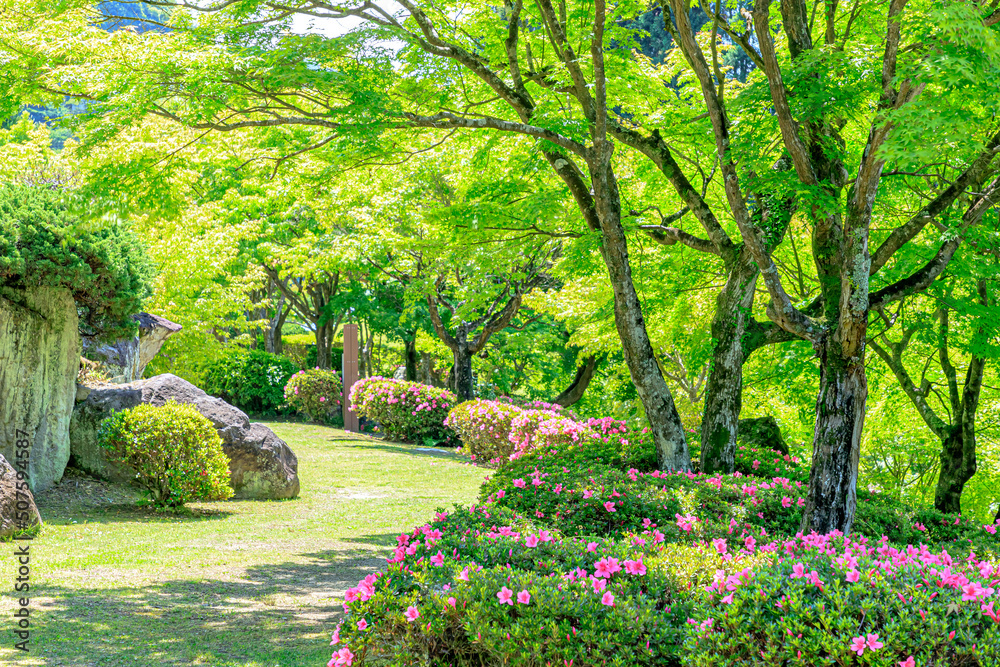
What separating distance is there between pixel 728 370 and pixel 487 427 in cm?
714

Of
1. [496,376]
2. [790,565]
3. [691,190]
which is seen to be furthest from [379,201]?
[790,565]

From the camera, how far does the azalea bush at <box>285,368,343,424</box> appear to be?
2055 centimetres

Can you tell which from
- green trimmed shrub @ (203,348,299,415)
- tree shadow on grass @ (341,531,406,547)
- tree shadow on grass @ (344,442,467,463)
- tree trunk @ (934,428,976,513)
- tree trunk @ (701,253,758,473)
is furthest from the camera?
green trimmed shrub @ (203,348,299,415)

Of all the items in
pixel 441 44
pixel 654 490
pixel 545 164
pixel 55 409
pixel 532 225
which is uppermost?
pixel 441 44

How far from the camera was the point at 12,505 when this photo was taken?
6672 mm

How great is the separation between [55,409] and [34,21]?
13.3 ft

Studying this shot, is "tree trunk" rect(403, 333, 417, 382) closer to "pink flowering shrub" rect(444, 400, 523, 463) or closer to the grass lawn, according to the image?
"pink flowering shrub" rect(444, 400, 523, 463)

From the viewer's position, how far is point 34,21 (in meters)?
7.48

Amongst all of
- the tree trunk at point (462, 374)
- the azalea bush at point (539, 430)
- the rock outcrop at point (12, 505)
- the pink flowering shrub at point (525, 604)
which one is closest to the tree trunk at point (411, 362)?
the tree trunk at point (462, 374)

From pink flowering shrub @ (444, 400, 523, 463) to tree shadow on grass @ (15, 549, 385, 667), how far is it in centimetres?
764

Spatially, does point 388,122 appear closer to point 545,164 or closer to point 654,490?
point 545,164

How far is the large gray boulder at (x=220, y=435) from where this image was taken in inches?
363

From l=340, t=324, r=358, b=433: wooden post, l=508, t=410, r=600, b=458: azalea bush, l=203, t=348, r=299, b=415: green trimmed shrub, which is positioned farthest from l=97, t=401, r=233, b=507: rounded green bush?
l=203, t=348, r=299, b=415: green trimmed shrub

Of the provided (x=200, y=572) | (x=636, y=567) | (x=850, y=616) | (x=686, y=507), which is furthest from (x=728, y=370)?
(x=200, y=572)
